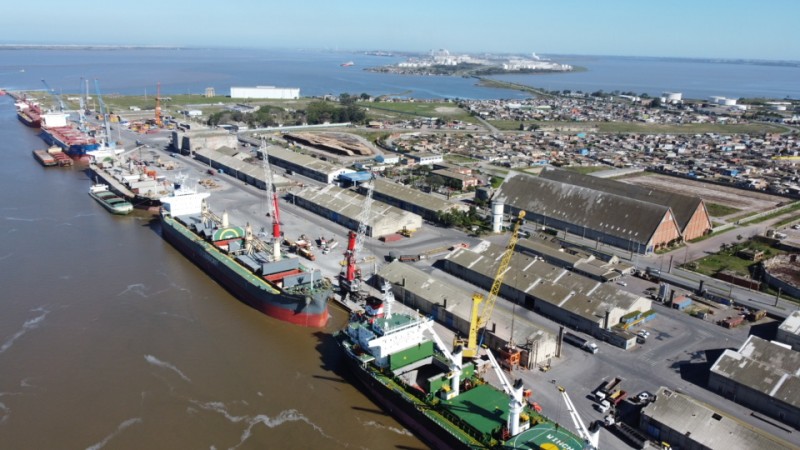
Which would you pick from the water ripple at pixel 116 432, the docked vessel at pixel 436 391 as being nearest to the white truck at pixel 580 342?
the docked vessel at pixel 436 391

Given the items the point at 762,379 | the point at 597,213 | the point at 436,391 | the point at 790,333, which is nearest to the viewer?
the point at 436,391

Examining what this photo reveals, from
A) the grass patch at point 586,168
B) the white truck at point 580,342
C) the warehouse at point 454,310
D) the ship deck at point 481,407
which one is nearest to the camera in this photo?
the ship deck at point 481,407

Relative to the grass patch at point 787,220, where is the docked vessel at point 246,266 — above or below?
below

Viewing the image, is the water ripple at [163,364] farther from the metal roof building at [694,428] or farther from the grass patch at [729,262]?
the grass patch at [729,262]

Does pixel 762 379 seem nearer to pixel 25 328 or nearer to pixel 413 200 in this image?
pixel 413 200

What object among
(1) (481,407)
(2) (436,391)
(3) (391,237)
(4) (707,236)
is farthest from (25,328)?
(4) (707,236)

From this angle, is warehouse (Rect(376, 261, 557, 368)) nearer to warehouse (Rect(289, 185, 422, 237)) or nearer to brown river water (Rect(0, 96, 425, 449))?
brown river water (Rect(0, 96, 425, 449))

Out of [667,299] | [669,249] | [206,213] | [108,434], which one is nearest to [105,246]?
[206,213]

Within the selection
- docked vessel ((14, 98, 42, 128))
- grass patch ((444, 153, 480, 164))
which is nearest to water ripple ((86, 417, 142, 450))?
grass patch ((444, 153, 480, 164))
